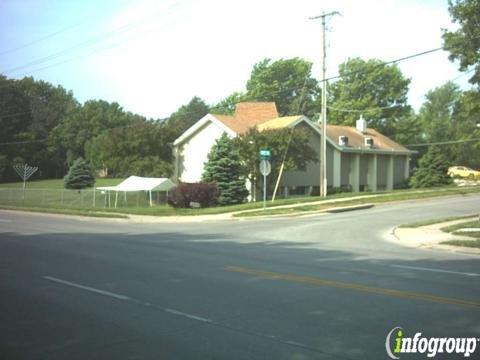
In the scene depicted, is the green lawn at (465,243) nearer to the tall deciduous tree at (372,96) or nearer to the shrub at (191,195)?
the shrub at (191,195)

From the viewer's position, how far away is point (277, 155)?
3703cm

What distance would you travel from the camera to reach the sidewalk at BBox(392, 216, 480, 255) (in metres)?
16.1

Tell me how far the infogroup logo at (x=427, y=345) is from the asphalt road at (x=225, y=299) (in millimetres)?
128

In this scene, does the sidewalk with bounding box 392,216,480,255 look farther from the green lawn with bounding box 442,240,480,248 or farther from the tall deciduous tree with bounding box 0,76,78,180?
the tall deciduous tree with bounding box 0,76,78,180

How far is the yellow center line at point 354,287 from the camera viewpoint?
8570 mm

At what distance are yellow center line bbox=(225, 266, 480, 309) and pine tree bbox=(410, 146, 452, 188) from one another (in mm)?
43117

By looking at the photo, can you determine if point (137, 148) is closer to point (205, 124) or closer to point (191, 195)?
point (205, 124)

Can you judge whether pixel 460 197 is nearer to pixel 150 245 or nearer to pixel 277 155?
pixel 277 155

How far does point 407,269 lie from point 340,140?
36764mm

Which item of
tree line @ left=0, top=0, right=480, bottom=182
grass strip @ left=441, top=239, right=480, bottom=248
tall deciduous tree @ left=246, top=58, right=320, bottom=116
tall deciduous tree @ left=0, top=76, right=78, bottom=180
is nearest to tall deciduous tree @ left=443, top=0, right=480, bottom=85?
tree line @ left=0, top=0, right=480, bottom=182

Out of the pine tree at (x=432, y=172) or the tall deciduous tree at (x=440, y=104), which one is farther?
the tall deciduous tree at (x=440, y=104)

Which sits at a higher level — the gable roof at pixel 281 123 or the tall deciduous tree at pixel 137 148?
the gable roof at pixel 281 123

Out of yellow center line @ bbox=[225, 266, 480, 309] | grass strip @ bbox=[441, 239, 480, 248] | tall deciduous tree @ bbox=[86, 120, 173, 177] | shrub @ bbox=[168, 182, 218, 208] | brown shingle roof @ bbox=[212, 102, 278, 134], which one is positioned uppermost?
brown shingle roof @ bbox=[212, 102, 278, 134]

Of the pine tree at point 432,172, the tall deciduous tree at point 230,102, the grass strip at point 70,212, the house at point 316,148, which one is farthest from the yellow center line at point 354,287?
the tall deciduous tree at point 230,102
